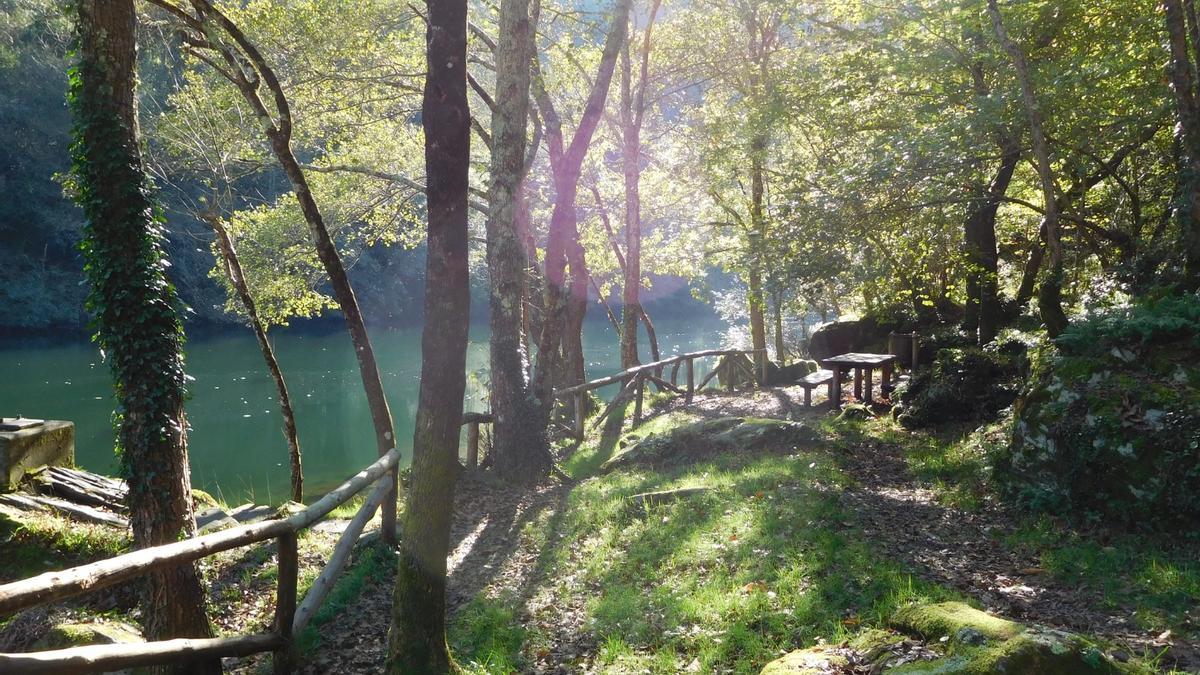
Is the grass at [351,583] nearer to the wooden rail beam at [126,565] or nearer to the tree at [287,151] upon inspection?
the wooden rail beam at [126,565]

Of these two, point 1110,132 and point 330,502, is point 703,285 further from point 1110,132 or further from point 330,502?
point 330,502

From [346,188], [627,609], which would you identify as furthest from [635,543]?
[346,188]

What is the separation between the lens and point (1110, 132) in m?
9.40

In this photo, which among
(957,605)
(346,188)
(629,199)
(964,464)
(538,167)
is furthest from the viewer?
(538,167)

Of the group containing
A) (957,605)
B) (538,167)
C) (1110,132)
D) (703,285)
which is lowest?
(957,605)

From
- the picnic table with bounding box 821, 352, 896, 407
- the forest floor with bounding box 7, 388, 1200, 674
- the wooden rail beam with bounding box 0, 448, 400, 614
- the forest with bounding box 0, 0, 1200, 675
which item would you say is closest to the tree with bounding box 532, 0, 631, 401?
the forest with bounding box 0, 0, 1200, 675

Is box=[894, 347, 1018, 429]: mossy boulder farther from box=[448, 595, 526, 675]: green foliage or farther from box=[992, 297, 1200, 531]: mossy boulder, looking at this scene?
box=[448, 595, 526, 675]: green foliage

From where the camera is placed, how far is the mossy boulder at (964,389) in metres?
10.6

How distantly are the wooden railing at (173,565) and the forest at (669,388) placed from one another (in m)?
0.02

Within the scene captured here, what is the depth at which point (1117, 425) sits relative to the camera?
255 inches

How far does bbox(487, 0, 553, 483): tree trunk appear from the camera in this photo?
9109 millimetres

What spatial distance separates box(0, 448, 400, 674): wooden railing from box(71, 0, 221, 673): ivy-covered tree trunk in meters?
0.83

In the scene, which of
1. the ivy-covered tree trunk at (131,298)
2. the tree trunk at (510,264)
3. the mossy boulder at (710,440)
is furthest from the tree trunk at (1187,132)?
the ivy-covered tree trunk at (131,298)

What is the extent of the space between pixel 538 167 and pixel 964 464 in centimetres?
1780
